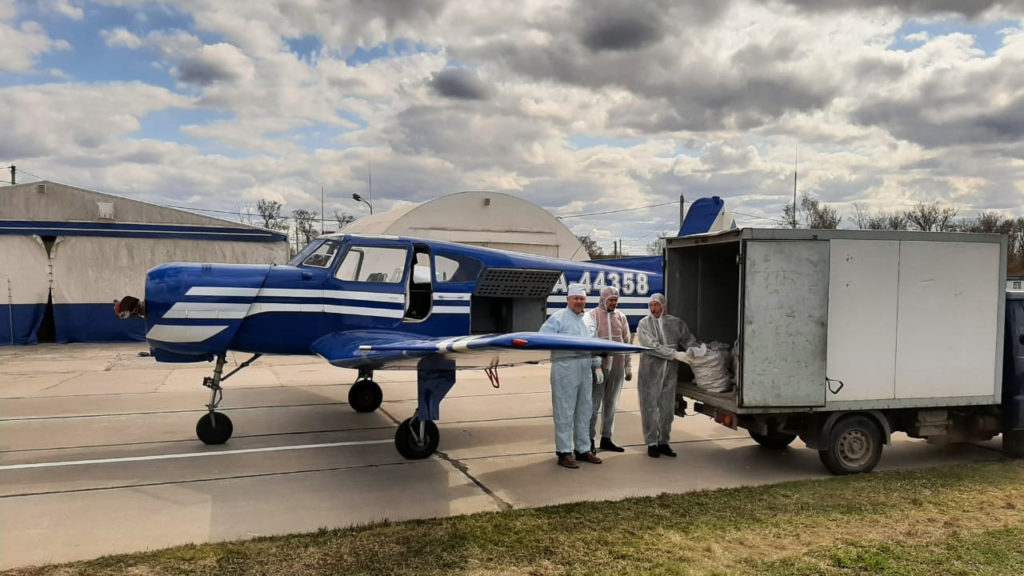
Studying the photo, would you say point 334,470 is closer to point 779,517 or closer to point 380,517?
point 380,517

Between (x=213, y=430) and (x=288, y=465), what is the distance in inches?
52.9

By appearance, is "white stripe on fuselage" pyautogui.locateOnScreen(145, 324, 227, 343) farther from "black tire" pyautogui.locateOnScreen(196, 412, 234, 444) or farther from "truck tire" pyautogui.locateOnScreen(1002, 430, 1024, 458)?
"truck tire" pyautogui.locateOnScreen(1002, 430, 1024, 458)

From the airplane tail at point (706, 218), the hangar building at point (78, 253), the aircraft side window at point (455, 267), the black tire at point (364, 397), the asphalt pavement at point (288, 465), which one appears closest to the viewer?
the asphalt pavement at point (288, 465)

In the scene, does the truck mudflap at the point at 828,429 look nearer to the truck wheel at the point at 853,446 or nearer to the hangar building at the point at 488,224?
the truck wheel at the point at 853,446

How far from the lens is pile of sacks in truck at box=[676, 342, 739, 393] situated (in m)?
7.03

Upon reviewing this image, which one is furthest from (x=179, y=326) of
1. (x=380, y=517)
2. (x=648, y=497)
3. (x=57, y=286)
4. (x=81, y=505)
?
(x=57, y=286)

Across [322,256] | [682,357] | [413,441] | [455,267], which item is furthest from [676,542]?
[322,256]

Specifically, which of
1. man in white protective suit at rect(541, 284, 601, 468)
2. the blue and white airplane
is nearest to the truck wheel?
man in white protective suit at rect(541, 284, 601, 468)

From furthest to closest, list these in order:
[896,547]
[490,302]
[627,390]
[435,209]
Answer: [435,209] → [627,390] → [490,302] → [896,547]

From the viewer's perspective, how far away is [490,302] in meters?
8.91

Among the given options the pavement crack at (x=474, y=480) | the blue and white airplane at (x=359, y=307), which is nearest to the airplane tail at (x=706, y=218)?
the blue and white airplane at (x=359, y=307)

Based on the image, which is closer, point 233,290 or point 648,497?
→ point 648,497

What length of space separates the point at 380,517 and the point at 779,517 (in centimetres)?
326

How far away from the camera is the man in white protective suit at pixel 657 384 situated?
717 cm
